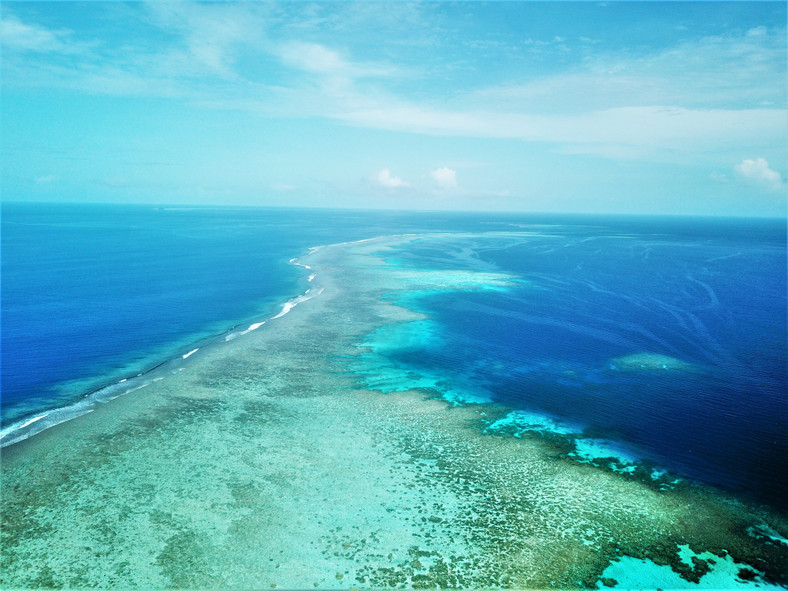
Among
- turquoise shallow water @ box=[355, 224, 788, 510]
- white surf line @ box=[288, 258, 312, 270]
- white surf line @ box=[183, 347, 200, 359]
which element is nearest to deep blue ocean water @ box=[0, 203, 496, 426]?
white surf line @ box=[183, 347, 200, 359]

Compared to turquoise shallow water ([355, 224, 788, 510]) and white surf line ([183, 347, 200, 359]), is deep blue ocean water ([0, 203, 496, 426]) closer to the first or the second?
white surf line ([183, 347, 200, 359])

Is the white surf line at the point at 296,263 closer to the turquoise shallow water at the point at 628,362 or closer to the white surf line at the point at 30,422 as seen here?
the turquoise shallow water at the point at 628,362

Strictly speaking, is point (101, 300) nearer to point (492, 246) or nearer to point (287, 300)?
point (287, 300)

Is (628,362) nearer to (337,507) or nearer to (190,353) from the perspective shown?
(337,507)

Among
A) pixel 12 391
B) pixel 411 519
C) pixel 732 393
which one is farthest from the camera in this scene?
pixel 732 393

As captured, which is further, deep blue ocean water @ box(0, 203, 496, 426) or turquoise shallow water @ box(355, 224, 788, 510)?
deep blue ocean water @ box(0, 203, 496, 426)

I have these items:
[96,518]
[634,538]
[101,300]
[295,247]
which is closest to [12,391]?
[96,518]
